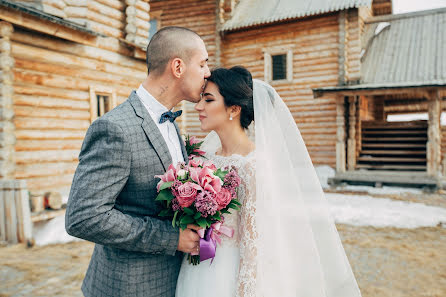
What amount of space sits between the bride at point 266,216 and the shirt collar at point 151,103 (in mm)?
555

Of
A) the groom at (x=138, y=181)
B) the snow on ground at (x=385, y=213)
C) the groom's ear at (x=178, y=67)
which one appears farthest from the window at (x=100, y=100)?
the groom's ear at (x=178, y=67)

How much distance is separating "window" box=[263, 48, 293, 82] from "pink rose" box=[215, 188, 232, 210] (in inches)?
477

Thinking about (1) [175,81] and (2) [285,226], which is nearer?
(1) [175,81]

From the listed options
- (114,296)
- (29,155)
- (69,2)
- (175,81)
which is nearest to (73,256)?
(29,155)

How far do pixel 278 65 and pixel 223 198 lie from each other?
41.8 ft

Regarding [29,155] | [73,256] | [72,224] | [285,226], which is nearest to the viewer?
[72,224]

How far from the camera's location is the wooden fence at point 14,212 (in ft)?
18.7

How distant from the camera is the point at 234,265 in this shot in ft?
7.55

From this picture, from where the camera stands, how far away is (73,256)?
5.44 m

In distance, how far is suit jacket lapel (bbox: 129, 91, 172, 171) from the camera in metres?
1.86

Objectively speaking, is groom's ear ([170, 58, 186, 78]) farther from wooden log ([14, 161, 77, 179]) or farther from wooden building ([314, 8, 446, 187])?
wooden building ([314, 8, 446, 187])

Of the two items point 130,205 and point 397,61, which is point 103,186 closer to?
point 130,205

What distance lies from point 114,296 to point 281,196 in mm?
1264

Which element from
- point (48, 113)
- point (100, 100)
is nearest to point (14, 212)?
point (48, 113)
